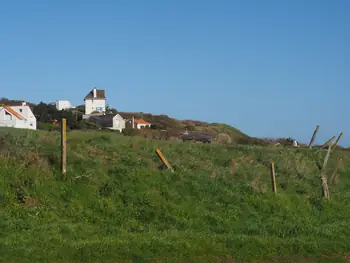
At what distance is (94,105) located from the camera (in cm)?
9112

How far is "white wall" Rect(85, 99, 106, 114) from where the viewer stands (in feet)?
291

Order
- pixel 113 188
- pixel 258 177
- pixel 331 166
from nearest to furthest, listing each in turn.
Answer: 1. pixel 113 188
2. pixel 258 177
3. pixel 331 166

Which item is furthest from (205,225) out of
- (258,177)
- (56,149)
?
(258,177)

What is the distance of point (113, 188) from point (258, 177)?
9890 mm

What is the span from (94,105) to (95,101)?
98 centimetres

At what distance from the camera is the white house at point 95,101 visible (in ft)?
292

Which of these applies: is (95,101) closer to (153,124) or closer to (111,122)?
(153,124)

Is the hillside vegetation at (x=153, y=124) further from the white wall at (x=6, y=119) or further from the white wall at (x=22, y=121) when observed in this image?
the white wall at (x=6, y=119)

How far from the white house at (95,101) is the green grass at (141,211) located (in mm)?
65818

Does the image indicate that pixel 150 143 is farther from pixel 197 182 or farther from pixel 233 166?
pixel 197 182

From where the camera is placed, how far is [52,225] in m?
13.4

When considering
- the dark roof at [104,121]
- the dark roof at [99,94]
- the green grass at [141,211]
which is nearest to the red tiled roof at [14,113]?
the dark roof at [104,121]

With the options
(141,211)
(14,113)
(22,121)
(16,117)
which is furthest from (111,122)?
(141,211)

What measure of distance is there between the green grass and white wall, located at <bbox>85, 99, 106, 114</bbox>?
65.3 meters
